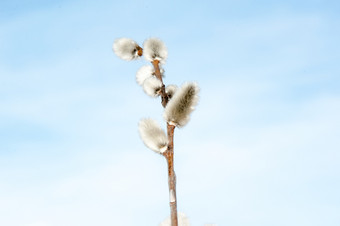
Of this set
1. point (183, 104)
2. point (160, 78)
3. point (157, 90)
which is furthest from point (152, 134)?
point (160, 78)

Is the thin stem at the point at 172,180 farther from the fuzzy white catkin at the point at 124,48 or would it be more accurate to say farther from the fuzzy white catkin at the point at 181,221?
the fuzzy white catkin at the point at 124,48

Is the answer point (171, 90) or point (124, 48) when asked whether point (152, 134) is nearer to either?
point (171, 90)

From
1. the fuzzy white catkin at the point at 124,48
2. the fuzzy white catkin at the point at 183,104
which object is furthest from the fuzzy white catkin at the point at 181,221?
the fuzzy white catkin at the point at 124,48

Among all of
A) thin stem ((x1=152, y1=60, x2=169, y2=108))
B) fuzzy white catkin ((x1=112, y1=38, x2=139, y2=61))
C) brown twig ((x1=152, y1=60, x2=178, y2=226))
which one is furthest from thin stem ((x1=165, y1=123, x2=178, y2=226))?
fuzzy white catkin ((x1=112, y1=38, x2=139, y2=61))

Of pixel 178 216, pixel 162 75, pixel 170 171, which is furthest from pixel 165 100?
pixel 178 216

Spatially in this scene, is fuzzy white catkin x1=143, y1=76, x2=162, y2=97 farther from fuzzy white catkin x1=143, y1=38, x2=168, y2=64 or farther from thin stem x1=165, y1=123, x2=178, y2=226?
thin stem x1=165, y1=123, x2=178, y2=226
